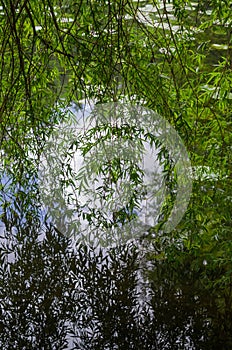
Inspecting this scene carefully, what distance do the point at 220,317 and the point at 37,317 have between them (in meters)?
0.48

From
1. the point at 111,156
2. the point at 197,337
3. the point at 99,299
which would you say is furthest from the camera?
the point at 111,156

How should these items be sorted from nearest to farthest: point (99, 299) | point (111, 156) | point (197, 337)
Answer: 1. point (197, 337)
2. point (99, 299)
3. point (111, 156)

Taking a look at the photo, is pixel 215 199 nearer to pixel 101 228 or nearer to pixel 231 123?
pixel 231 123

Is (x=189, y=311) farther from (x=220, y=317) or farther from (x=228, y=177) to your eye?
(x=228, y=177)

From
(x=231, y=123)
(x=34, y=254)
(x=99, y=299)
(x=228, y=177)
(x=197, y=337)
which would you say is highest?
(x=231, y=123)

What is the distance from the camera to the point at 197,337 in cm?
136

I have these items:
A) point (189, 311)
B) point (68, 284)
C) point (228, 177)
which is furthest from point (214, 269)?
point (68, 284)

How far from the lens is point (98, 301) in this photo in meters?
1.51

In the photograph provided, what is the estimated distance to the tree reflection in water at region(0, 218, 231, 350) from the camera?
4.49 feet

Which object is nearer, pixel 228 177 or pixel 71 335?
pixel 71 335

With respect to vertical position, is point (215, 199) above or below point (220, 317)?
above

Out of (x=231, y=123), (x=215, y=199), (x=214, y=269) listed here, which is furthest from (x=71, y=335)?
(x=231, y=123)

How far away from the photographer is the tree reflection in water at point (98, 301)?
1.37 m

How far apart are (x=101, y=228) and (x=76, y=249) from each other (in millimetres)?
102
